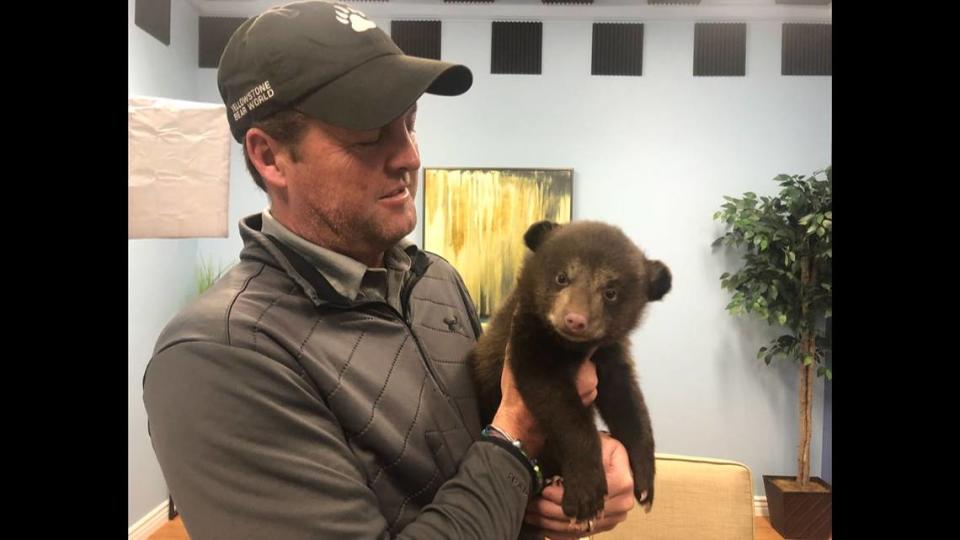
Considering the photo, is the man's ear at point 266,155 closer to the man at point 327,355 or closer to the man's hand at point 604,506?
the man at point 327,355

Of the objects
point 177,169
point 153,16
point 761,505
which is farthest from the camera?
point 761,505

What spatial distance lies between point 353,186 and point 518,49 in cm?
302

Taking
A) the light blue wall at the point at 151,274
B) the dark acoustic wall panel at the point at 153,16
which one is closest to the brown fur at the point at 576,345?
the light blue wall at the point at 151,274

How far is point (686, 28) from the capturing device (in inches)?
149

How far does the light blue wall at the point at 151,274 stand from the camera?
297 cm

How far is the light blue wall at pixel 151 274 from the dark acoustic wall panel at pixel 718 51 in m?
2.80

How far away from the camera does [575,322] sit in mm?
1351

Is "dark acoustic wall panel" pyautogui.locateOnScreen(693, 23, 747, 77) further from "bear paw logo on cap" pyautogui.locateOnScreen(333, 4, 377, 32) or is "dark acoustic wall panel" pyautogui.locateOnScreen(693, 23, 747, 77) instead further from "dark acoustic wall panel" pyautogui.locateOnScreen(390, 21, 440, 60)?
"bear paw logo on cap" pyautogui.locateOnScreen(333, 4, 377, 32)

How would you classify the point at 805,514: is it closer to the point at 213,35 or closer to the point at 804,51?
the point at 804,51

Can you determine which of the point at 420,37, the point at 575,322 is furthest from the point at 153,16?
the point at 575,322

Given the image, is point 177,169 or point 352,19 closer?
point 352,19

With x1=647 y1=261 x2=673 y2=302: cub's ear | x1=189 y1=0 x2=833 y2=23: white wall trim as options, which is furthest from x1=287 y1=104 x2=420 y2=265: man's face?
x1=189 y1=0 x2=833 y2=23: white wall trim
